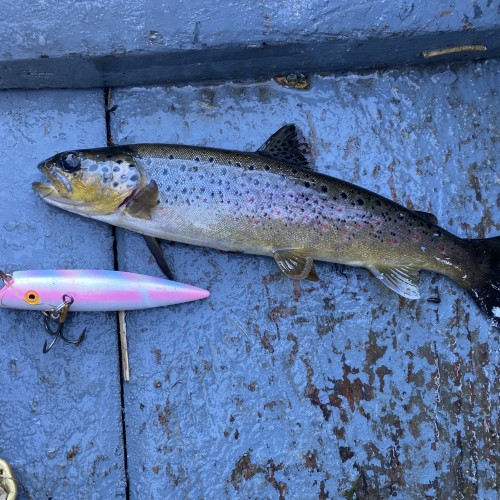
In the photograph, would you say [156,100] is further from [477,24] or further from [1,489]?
[1,489]

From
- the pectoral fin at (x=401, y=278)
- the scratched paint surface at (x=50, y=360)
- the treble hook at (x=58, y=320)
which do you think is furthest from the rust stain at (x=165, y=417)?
the pectoral fin at (x=401, y=278)

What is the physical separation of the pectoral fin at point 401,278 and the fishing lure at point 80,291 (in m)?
0.85

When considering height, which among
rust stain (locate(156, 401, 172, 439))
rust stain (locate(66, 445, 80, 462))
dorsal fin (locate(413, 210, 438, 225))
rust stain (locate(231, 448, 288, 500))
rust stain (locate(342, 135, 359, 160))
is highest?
rust stain (locate(342, 135, 359, 160))

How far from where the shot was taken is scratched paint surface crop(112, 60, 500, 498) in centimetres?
240

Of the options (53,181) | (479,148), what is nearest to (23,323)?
(53,181)

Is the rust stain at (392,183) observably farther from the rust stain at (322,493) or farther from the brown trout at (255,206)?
the rust stain at (322,493)

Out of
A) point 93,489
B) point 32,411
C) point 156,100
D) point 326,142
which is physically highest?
point 156,100

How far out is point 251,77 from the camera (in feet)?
8.46

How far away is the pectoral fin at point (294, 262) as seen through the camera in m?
2.32

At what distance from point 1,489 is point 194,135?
1641mm

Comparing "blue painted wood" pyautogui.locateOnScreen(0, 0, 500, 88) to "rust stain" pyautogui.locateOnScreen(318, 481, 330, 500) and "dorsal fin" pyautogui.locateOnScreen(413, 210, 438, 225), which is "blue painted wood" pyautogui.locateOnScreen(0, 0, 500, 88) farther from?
"rust stain" pyautogui.locateOnScreen(318, 481, 330, 500)

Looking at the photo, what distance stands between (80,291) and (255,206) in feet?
2.50

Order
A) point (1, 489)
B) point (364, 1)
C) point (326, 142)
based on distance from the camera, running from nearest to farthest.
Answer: point (1, 489) → point (364, 1) → point (326, 142)

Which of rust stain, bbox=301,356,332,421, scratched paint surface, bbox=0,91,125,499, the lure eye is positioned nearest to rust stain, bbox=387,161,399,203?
rust stain, bbox=301,356,332,421
